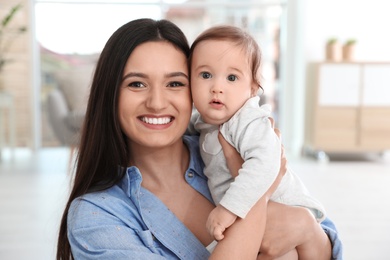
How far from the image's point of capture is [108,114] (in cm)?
141

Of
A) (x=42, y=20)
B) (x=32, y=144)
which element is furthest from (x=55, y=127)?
(x=42, y=20)

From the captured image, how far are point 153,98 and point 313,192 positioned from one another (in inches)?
125

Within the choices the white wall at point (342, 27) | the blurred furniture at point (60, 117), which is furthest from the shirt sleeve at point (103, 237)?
the white wall at point (342, 27)

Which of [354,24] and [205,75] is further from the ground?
[354,24]

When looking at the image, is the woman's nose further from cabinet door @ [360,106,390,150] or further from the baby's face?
cabinet door @ [360,106,390,150]

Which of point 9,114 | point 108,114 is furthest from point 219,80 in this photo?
point 9,114

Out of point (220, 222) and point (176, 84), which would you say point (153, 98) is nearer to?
point (176, 84)

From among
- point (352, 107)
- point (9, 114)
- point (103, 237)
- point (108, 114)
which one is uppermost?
point (108, 114)

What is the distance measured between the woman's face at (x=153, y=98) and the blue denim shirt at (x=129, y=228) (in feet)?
0.34

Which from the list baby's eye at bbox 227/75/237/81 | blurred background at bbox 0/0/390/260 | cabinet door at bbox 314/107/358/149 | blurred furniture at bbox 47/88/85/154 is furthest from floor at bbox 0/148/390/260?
baby's eye at bbox 227/75/237/81

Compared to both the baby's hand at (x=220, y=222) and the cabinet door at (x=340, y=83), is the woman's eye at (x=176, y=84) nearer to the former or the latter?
the baby's hand at (x=220, y=222)

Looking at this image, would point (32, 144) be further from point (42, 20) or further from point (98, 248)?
point (98, 248)

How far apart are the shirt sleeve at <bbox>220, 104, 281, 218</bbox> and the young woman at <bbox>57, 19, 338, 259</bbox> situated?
42 mm

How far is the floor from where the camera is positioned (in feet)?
10.3
